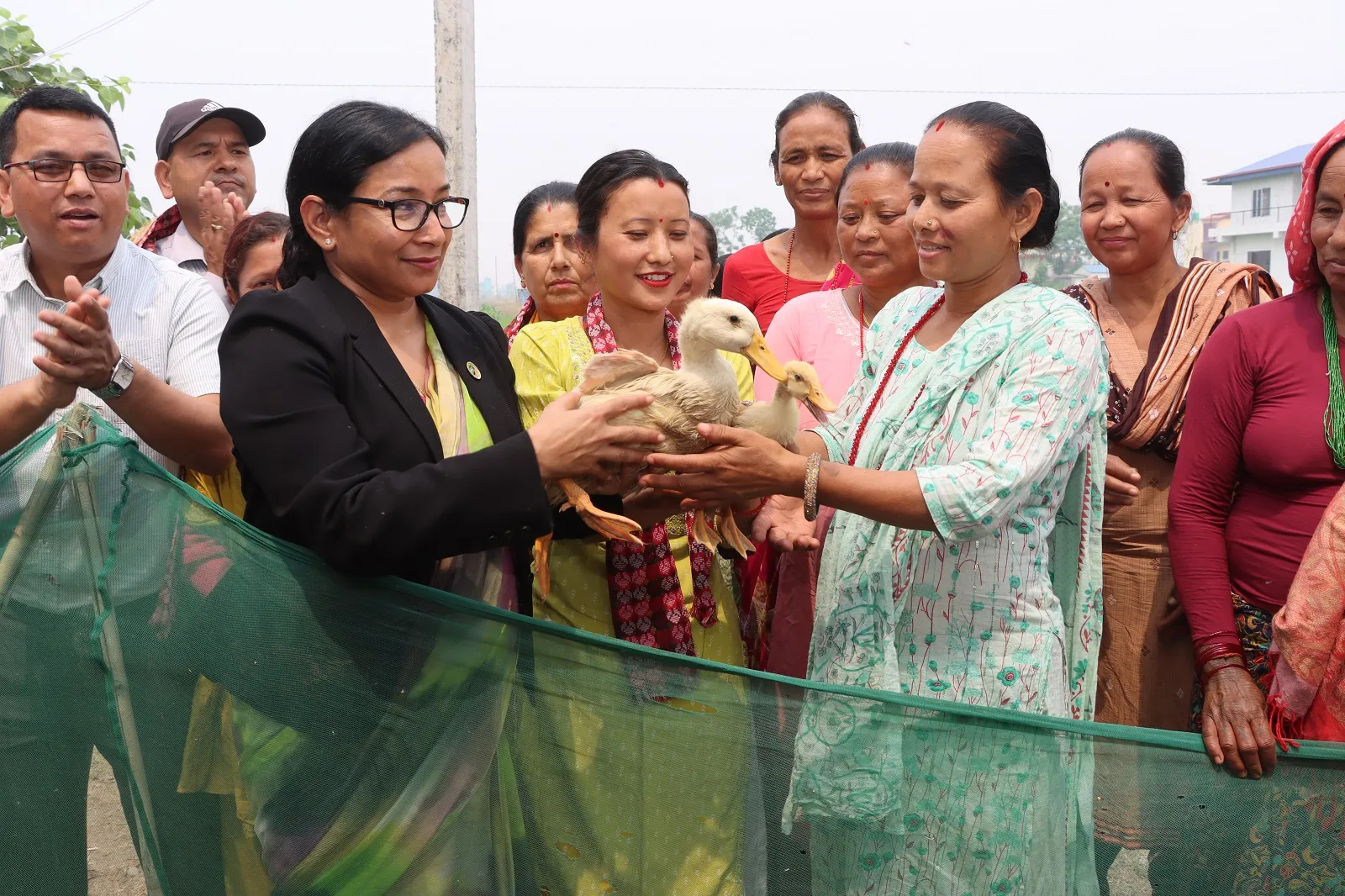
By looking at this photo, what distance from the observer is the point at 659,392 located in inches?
98.2

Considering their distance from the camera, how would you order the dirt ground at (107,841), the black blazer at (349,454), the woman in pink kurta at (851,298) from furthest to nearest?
the woman in pink kurta at (851,298), the dirt ground at (107,841), the black blazer at (349,454)

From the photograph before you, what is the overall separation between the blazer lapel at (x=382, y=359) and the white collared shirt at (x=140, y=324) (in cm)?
97

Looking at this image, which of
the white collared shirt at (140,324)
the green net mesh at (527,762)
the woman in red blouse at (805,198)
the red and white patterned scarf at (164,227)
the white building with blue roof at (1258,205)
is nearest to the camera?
the green net mesh at (527,762)

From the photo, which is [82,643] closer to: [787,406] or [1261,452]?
[787,406]

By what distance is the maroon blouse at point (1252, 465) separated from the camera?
2793mm

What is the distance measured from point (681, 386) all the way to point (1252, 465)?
5.04ft

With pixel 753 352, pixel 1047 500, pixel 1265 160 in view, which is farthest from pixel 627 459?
pixel 1265 160

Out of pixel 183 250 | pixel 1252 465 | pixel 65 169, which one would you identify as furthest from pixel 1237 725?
pixel 183 250

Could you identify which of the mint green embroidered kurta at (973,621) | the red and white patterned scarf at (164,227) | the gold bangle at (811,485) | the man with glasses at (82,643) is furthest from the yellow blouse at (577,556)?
the red and white patterned scarf at (164,227)

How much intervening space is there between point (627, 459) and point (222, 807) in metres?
1.19

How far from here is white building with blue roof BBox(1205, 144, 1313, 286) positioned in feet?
120

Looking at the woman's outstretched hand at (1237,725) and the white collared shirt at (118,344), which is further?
the white collared shirt at (118,344)

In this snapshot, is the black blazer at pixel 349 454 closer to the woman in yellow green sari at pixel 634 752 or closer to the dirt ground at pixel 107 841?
the woman in yellow green sari at pixel 634 752

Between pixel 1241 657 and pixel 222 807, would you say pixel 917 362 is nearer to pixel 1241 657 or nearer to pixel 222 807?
pixel 1241 657
